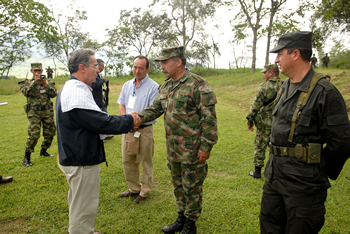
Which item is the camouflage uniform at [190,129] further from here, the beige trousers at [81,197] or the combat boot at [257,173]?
the combat boot at [257,173]

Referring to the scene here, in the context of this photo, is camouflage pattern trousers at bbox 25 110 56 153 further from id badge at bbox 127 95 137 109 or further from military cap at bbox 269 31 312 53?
military cap at bbox 269 31 312 53

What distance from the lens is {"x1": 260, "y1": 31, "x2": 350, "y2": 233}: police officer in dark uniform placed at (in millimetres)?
1816

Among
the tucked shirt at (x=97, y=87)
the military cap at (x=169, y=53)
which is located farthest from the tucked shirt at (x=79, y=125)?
the tucked shirt at (x=97, y=87)

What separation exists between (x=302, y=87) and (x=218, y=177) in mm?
2941

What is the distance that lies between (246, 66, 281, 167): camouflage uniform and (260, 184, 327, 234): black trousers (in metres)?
2.49

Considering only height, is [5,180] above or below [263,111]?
below

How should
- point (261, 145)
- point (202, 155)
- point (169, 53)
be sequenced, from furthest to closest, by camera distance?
1. point (261, 145)
2. point (169, 53)
3. point (202, 155)

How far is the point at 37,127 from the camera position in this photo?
524cm

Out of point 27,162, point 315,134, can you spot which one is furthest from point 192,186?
point 27,162

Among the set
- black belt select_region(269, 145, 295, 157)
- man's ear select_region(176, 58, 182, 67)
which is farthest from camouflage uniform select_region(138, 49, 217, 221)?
black belt select_region(269, 145, 295, 157)

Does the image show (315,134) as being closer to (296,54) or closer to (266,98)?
(296,54)

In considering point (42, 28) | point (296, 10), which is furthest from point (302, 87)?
point (296, 10)

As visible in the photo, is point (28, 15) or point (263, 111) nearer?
point (263, 111)

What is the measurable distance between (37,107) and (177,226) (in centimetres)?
442
